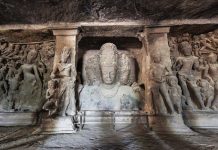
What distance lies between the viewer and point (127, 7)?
3625 mm

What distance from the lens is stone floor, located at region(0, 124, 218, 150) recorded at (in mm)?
2902

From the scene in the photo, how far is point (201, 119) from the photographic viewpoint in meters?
3.86

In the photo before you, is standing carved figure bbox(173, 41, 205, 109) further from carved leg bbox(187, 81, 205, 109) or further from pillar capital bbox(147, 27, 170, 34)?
pillar capital bbox(147, 27, 170, 34)

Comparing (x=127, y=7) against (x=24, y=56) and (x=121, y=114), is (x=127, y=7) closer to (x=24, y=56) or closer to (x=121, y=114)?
(x=121, y=114)

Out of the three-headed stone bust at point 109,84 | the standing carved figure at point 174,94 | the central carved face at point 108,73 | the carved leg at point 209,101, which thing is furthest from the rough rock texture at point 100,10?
the carved leg at point 209,101

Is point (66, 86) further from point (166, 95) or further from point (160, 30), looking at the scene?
point (160, 30)

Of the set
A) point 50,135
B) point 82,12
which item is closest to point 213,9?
point 82,12

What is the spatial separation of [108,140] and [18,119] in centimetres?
171

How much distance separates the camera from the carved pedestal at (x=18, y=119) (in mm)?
3953

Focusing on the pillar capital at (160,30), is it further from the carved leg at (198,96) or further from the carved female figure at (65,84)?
the carved female figure at (65,84)

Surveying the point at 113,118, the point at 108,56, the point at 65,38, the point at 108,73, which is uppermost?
the point at 65,38

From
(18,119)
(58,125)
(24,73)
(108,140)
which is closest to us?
(108,140)

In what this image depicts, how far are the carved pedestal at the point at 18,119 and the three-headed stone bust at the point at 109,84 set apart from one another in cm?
82

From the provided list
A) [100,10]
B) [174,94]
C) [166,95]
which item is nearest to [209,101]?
[174,94]
